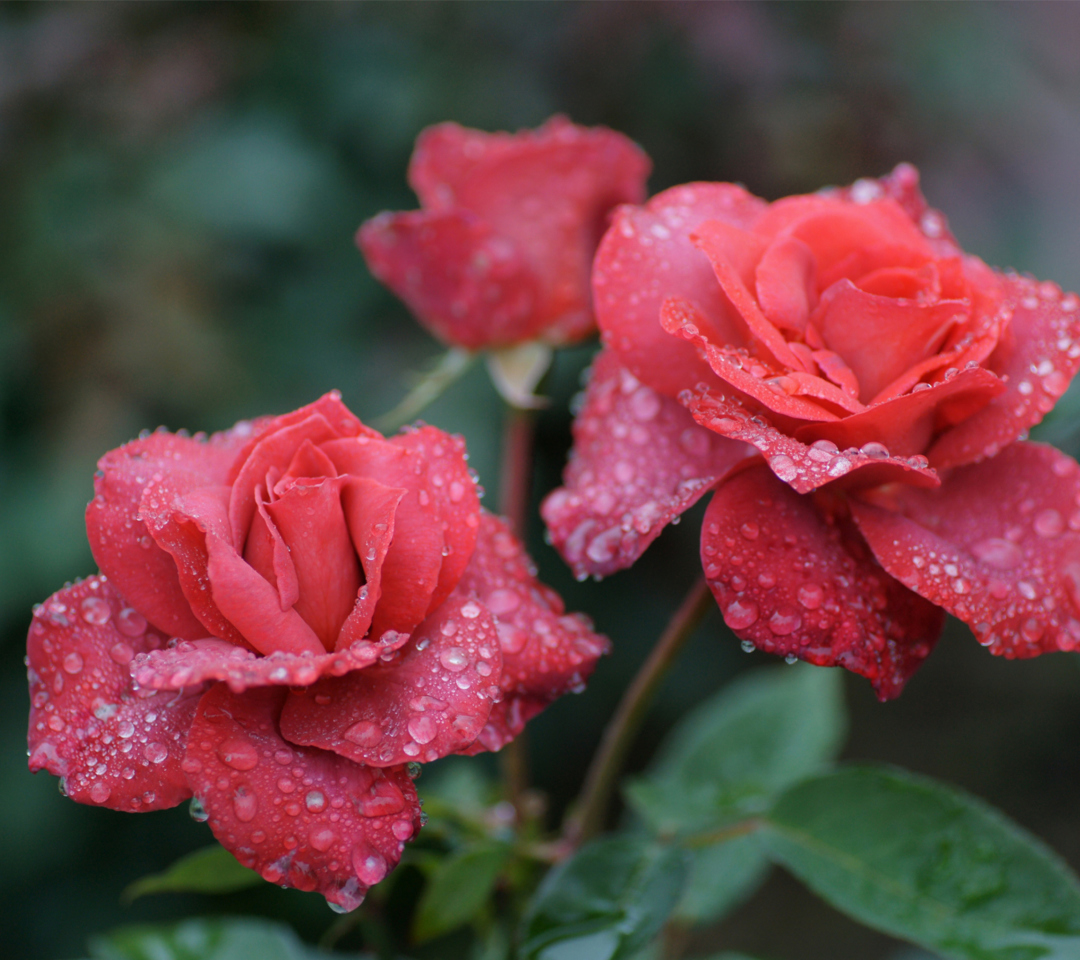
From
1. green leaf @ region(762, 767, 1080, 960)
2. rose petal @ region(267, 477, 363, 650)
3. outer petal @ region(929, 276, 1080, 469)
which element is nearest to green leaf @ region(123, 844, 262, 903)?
rose petal @ region(267, 477, 363, 650)

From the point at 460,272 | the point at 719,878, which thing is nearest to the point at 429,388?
the point at 460,272

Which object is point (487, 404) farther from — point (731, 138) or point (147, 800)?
point (147, 800)

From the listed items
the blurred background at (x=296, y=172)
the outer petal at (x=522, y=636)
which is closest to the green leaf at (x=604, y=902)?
the outer petal at (x=522, y=636)

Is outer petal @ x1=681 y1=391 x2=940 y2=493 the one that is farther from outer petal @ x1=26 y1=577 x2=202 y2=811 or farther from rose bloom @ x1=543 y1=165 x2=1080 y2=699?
outer petal @ x1=26 y1=577 x2=202 y2=811

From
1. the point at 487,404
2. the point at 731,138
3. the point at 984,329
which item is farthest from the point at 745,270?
the point at 731,138

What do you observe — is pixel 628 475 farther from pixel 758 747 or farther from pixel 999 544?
pixel 758 747

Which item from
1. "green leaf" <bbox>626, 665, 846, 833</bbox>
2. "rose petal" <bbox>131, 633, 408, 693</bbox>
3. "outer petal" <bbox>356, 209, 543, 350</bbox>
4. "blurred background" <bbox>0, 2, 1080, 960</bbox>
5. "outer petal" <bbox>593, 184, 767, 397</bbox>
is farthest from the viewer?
"blurred background" <bbox>0, 2, 1080, 960</bbox>

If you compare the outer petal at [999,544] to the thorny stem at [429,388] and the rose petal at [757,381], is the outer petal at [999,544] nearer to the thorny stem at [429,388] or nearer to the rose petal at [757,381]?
the rose petal at [757,381]
